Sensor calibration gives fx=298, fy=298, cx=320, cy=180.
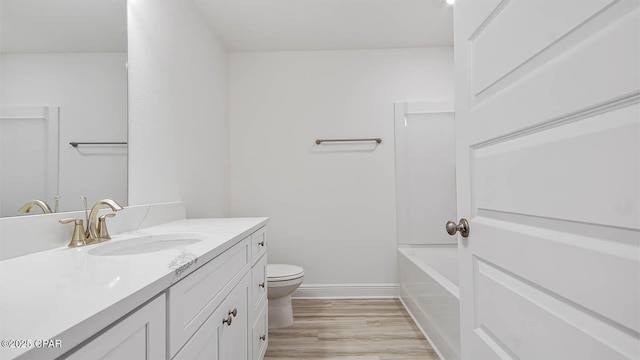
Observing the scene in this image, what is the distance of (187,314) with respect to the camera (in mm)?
747

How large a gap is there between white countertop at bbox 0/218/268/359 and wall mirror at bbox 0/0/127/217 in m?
0.26

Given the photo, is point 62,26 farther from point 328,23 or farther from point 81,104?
point 328,23

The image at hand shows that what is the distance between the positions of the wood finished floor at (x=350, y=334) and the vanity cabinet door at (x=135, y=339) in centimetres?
137

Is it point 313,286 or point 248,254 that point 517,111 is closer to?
point 248,254

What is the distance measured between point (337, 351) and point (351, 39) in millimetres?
2420

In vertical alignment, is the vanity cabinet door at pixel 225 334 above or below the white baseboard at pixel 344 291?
above

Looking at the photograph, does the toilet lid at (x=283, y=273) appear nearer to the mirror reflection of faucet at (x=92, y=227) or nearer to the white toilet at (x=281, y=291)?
the white toilet at (x=281, y=291)

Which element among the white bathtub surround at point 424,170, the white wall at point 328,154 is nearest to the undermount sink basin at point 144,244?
the white wall at point 328,154

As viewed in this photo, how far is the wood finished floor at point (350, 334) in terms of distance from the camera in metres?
1.81

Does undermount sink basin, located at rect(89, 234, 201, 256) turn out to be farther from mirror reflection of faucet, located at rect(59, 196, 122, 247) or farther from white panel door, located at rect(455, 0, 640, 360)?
white panel door, located at rect(455, 0, 640, 360)

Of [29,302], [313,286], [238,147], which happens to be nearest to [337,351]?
[313,286]

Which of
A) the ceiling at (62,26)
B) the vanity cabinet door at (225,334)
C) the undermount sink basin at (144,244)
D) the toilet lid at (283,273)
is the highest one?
the ceiling at (62,26)

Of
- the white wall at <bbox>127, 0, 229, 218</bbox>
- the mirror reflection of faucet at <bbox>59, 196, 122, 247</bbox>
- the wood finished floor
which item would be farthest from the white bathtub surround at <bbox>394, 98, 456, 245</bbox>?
the mirror reflection of faucet at <bbox>59, 196, 122, 247</bbox>

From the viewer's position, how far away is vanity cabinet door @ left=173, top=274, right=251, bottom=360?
0.80 meters
